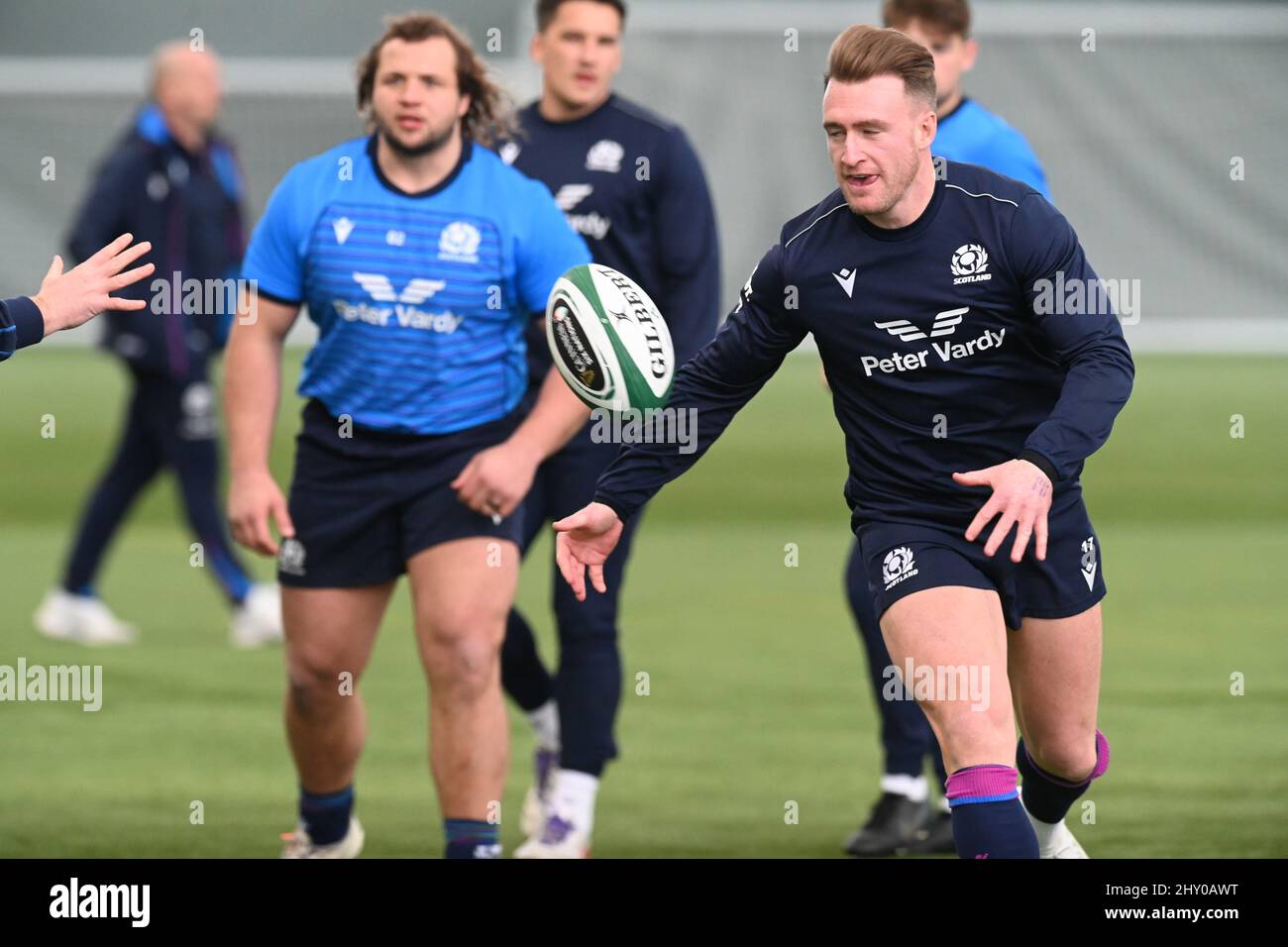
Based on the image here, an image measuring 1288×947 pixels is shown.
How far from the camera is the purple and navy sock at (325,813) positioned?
19.9 feet

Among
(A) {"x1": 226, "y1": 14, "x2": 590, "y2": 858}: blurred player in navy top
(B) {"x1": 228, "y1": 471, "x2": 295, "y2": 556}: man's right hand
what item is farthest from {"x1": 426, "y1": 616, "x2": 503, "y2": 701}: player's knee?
(B) {"x1": 228, "y1": 471, "x2": 295, "y2": 556}: man's right hand

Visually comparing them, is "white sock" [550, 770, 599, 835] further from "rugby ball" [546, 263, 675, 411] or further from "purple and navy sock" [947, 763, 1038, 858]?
"purple and navy sock" [947, 763, 1038, 858]

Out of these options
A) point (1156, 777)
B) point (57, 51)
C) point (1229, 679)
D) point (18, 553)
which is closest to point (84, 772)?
point (1156, 777)

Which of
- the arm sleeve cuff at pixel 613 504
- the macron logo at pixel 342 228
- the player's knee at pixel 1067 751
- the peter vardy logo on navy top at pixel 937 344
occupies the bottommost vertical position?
the player's knee at pixel 1067 751

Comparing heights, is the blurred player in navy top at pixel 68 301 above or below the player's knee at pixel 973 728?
above

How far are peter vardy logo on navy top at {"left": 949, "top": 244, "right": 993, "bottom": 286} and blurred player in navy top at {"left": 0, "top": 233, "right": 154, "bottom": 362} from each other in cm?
186

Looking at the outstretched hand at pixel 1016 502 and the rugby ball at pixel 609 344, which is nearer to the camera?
the outstretched hand at pixel 1016 502

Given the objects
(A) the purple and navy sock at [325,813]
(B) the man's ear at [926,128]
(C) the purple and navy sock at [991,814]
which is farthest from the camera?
(A) the purple and navy sock at [325,813]

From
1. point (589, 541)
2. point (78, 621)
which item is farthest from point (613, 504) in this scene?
point (78, 621)

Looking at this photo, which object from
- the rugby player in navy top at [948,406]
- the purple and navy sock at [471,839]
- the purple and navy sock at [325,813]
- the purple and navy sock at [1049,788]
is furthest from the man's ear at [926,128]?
the purple and navy sock at [325,813]

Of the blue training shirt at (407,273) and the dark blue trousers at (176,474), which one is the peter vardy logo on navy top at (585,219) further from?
the dark blue trousers at (176,474)

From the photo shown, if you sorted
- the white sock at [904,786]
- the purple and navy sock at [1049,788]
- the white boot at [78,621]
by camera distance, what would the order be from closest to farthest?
the purple and navy sock at [1049,788] < the white sock at [904,786] < the white boot at [78,621]

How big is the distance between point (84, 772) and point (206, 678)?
172cm

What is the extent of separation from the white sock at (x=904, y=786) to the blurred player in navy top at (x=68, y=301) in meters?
2.75
